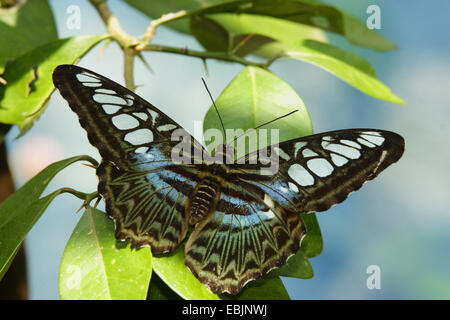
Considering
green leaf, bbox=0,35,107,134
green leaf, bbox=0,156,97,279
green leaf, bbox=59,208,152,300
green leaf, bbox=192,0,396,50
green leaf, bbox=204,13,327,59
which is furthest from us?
green leaf, bbox=204,13,327,59

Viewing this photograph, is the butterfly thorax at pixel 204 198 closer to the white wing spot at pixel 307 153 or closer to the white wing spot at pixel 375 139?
the white wing spot at pixel 307 153

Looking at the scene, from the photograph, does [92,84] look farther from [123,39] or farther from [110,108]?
[123,39]

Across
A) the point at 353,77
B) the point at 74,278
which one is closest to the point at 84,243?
the point at 74,278

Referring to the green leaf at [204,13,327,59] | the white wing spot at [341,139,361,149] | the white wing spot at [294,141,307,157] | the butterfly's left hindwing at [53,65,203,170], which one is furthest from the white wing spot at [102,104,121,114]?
the green leaf at [204,13,327,59]

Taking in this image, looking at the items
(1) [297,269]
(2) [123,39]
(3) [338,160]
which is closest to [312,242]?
(1) [297,269]

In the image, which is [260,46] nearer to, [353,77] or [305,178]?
[353,77]

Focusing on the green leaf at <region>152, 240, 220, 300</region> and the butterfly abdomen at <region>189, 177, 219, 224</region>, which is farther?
the butterfly abdomen at <region>189, 177, 219, 224</region>

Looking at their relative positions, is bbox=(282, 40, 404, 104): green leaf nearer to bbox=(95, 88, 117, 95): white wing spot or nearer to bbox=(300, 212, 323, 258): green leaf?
bbox=(300, 212, 323, 258): green leaf
